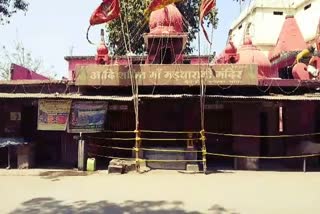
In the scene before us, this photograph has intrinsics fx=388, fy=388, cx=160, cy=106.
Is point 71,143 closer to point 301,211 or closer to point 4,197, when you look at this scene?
point 4,197

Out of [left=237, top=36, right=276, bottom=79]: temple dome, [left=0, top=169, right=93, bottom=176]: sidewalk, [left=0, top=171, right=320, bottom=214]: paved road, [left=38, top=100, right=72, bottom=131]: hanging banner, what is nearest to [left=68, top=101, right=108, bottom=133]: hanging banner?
[left=38, top=100, right=72, bottom=131]: hanging banner

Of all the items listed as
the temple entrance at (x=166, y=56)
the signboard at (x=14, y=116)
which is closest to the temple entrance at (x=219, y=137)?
the temple entrance at (x=166, y=56)

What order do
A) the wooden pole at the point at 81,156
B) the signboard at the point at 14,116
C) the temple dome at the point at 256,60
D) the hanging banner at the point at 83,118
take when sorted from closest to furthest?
1. the wooden pole at the point at 81,156
2. the hanging banner at the point at 83,118
3. the signboard at the point at 14,116
4. the temple dome at the point at 256,60

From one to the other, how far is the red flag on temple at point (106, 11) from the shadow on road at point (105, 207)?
21.6ft

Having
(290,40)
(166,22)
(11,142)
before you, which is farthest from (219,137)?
(290,40)

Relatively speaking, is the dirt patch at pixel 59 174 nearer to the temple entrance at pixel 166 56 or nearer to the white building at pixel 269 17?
the temple entrance at pixel 166 56

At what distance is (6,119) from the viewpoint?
50.0 feet

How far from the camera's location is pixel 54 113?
13.5 meters

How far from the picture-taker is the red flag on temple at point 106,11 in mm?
13094

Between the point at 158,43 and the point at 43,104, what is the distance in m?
6.00

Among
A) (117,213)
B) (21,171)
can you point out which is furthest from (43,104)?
(117,213)

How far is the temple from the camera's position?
13539 mm

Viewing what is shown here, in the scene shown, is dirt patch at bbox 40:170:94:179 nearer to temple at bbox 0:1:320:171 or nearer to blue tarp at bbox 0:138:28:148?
temple at bbox 0:1:320:171

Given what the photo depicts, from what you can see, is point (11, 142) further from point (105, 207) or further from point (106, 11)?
point (105, 207)
